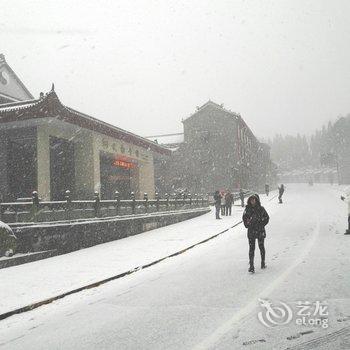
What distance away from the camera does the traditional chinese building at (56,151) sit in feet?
57.2

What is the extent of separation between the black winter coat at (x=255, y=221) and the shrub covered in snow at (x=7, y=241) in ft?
22.4

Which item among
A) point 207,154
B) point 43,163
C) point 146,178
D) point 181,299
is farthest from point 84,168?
point 207,154

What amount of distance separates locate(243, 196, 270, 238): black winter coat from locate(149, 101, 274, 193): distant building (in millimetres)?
39353

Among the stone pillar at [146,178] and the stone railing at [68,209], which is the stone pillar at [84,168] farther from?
the stone pillar at [146,178]

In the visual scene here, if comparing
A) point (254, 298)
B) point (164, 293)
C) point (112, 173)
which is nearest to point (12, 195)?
point (112, 173)

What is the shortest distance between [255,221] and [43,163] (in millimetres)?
12651

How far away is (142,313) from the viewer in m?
5.80

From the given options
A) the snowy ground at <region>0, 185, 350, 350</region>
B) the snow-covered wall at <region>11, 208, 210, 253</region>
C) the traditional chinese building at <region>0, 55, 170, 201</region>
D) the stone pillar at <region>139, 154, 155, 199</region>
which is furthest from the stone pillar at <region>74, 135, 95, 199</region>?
the snowy ground at <region>0, 185, 350, 350</region>

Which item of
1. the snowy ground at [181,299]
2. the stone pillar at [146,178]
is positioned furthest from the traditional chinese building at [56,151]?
the snowy ground at [181,299]

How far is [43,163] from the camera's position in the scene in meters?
18.4

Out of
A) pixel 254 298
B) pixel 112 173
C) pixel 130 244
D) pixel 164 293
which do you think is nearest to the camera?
pixel 254 298

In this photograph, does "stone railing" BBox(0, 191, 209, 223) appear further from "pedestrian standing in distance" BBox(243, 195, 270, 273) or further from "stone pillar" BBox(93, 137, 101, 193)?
"pedestrian standing in distance" BBox(243, 195, 270, 273)

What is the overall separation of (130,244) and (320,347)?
10921mm

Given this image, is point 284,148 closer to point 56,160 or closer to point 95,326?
point 56,160
